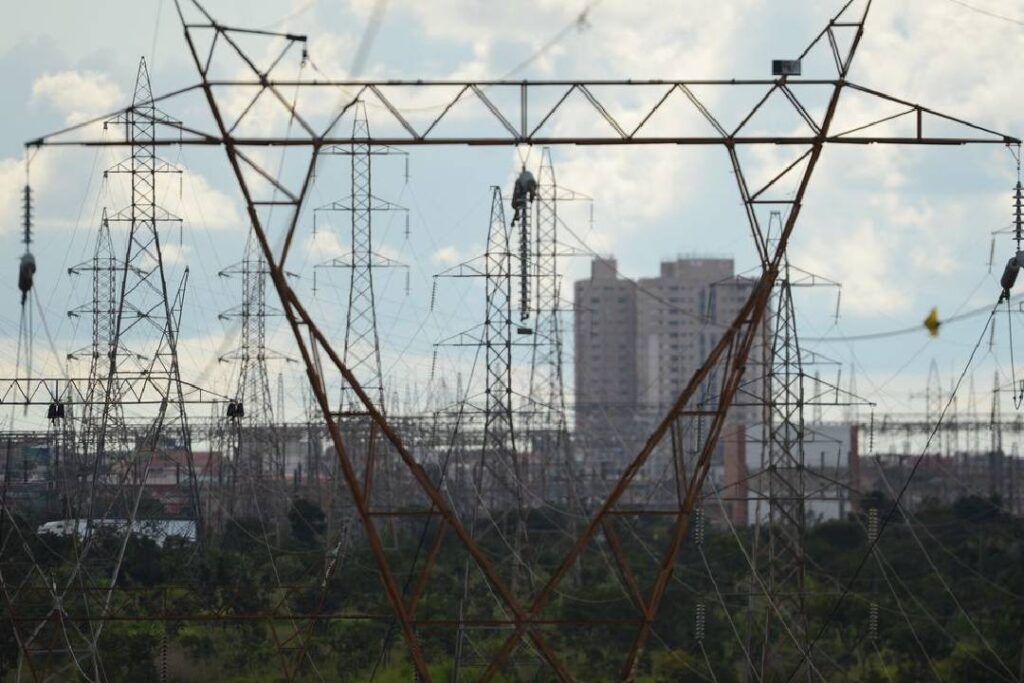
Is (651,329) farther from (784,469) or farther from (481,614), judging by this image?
(784,469)

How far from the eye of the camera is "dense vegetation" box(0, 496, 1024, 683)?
36.4 metres

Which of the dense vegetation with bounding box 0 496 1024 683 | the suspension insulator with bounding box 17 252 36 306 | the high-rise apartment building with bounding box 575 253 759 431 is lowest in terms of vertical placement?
the dense vegetation with bounding box 0 496 1024 683

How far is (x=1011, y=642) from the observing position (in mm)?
38875

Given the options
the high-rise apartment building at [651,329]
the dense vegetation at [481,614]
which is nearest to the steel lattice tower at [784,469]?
the dense vegetation at [481,614]

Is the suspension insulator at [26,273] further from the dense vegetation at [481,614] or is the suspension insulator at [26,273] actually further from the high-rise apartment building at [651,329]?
the high-rise apartment building at [651,329]

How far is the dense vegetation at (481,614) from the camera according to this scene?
36375 mm

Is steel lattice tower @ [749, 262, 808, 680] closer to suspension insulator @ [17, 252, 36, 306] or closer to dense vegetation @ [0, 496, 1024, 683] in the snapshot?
dense vegetation @ [0, 496, 1024, 683]

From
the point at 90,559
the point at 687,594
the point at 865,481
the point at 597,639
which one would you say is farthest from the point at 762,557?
the point at 865,481

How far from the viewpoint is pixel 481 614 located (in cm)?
4394

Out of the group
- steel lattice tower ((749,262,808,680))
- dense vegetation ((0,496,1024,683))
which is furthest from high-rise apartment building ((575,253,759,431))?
steel lattice tower ((749,262,808,680))

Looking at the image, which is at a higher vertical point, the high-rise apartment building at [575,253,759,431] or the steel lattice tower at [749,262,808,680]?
the high-rise apartment building at [575,253,759,431]

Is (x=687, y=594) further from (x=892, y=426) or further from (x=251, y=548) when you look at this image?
(x=892, y=426)

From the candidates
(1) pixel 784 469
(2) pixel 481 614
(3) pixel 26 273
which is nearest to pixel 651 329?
(2) pixel 481 614

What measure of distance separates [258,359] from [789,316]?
25284mm
